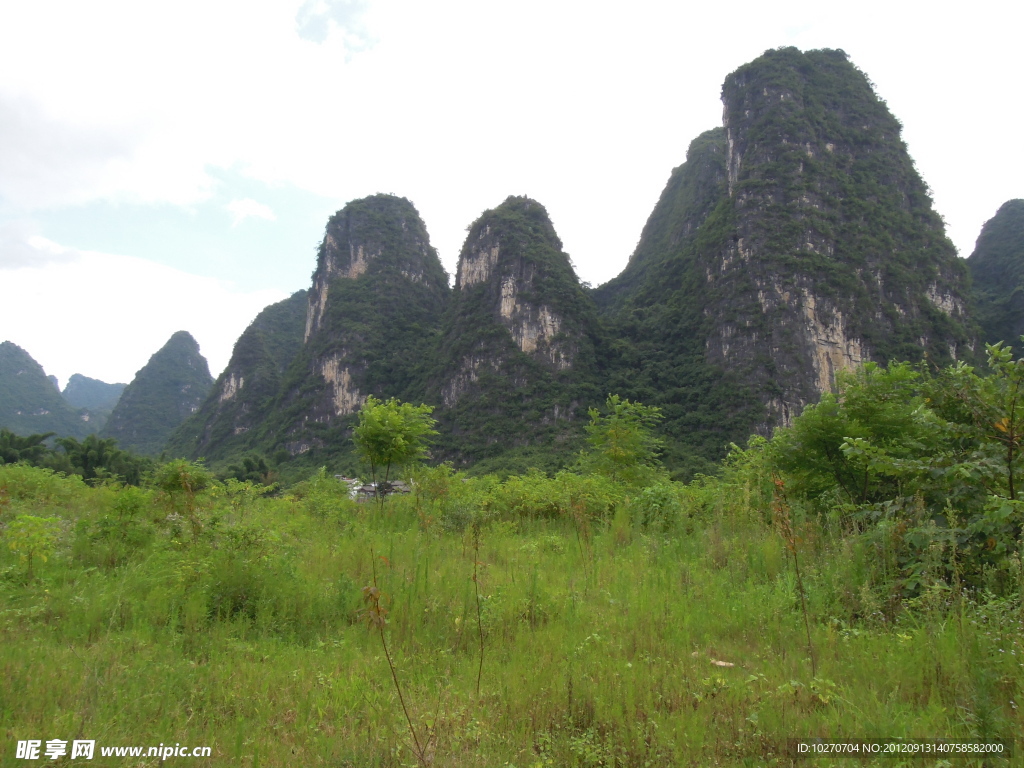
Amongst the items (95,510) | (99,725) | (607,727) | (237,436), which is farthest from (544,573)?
(237,436)

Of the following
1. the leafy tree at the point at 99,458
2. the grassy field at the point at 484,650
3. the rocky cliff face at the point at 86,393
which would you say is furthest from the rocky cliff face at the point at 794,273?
the rocky cliff face at the point at 86,393

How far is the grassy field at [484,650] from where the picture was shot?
2391 mm

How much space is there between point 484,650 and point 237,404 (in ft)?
336

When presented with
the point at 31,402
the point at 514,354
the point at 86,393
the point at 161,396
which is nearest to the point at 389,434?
the point at 514,354

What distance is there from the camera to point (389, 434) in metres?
9.89

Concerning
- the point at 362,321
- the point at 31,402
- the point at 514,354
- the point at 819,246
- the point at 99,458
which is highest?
the point at 819,246

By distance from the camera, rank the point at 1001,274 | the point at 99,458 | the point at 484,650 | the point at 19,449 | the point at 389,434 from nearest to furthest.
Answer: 1. the point at 484,650
2. the point at 389,434
3. the point at 19,449
4. the point at 99,458
5. the point at 1001,274

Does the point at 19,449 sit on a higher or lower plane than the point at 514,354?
Result: lower

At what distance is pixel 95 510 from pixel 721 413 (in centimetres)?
5685

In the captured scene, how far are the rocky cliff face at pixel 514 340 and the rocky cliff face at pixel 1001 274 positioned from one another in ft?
163

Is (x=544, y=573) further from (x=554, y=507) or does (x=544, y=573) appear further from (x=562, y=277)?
(x=562, y=277)

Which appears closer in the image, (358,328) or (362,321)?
(358,328)

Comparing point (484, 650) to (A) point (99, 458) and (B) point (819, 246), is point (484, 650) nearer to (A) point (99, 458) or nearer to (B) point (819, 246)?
(A) point (99, 458)

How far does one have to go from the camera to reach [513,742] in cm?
246
